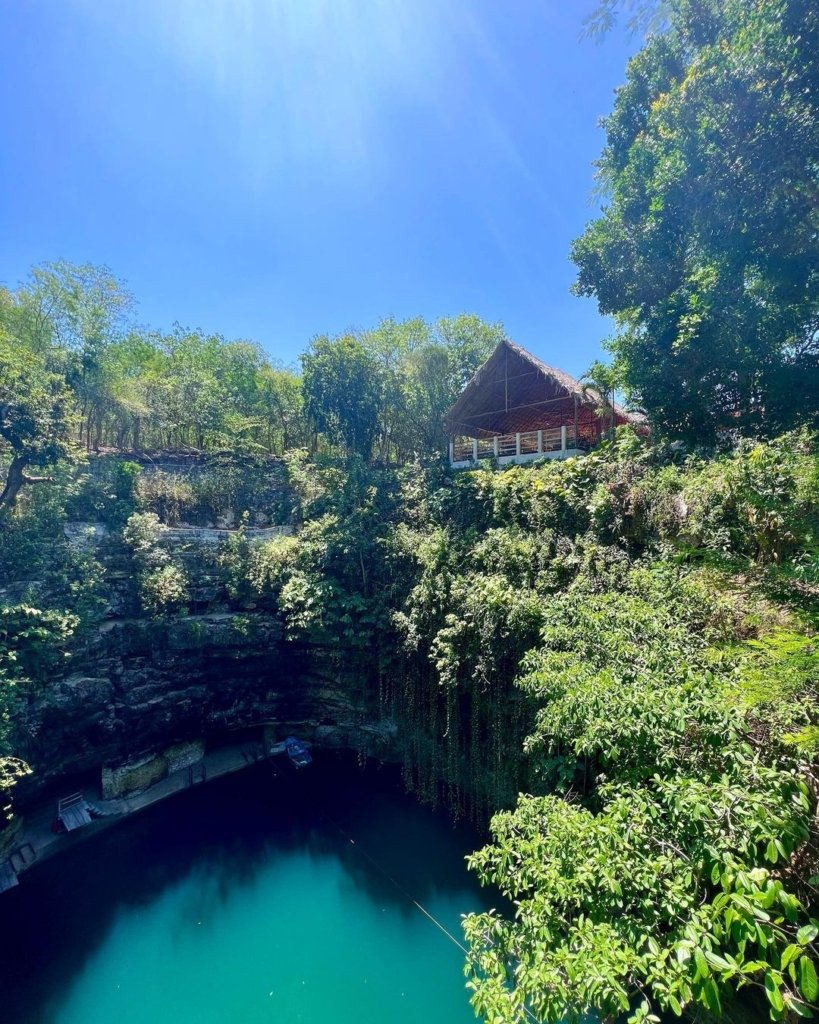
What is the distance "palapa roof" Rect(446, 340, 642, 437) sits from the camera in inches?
528

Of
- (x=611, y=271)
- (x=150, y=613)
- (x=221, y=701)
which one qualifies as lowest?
(x=221, y=701)

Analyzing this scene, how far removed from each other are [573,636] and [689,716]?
5.75ft

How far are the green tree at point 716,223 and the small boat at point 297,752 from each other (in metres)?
11.1

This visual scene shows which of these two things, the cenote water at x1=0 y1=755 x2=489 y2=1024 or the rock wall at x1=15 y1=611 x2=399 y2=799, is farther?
the rock wall at x1=15 y1=611 x2=399 y2=799

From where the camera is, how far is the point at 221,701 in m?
10.5

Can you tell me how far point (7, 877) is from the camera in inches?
293

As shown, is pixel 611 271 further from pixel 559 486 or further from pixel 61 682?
pixel 61 682

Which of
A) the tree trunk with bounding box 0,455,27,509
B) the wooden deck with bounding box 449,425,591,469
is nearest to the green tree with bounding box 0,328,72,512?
the tree trunk with bounding box 0,455,27,509

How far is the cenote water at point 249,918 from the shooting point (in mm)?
5656

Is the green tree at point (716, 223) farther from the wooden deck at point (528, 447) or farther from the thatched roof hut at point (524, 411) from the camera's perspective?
the thatched roof hut at point (524, 411)

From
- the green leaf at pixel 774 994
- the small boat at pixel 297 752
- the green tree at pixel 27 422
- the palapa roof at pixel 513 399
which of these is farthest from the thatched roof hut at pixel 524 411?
the green leaf at pixel 774 994

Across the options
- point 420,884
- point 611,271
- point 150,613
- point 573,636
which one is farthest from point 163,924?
point 611,271

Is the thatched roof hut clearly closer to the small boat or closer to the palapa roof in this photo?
the palapa roof

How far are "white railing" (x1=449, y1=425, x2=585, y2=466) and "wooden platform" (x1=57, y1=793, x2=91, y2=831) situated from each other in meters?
12.3
